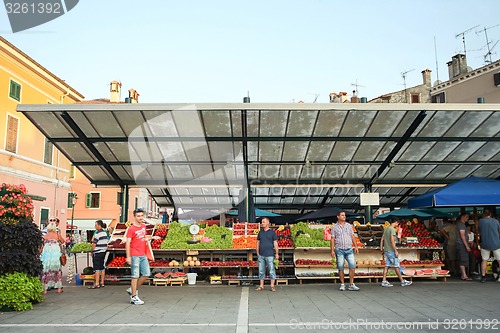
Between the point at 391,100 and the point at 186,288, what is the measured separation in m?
36.7

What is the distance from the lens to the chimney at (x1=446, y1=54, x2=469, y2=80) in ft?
120

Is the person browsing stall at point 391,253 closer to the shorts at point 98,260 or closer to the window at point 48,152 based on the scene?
the shorts at point 98,260

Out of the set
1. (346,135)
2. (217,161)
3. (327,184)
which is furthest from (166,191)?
(346,135)

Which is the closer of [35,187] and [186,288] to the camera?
[186,288]

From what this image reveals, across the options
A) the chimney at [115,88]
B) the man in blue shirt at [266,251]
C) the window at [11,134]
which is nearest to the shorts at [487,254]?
the man in blue shirt at [266,251]

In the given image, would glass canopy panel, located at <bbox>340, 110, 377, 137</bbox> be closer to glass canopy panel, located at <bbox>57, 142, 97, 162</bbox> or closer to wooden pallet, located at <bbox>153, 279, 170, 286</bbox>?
wooden pallet, located at <bbox>153, 279, 170, 286</bbox>

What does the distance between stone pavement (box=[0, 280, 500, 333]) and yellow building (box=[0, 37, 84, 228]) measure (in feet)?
48.1

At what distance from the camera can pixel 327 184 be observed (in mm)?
14977

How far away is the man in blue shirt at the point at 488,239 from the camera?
426 inches

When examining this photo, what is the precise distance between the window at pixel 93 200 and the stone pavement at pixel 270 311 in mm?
35136

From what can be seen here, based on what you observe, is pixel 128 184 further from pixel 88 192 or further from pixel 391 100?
pixel 391 100

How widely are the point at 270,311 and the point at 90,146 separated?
7.74m

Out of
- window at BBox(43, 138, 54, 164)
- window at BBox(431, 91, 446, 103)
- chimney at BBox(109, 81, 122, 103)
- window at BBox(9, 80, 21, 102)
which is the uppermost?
window at BBox(431, 91, 446, 103)

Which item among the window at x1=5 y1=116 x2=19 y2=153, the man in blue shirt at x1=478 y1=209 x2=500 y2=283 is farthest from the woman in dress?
the window at x1=5 y1=116 x2=19 y2=153
